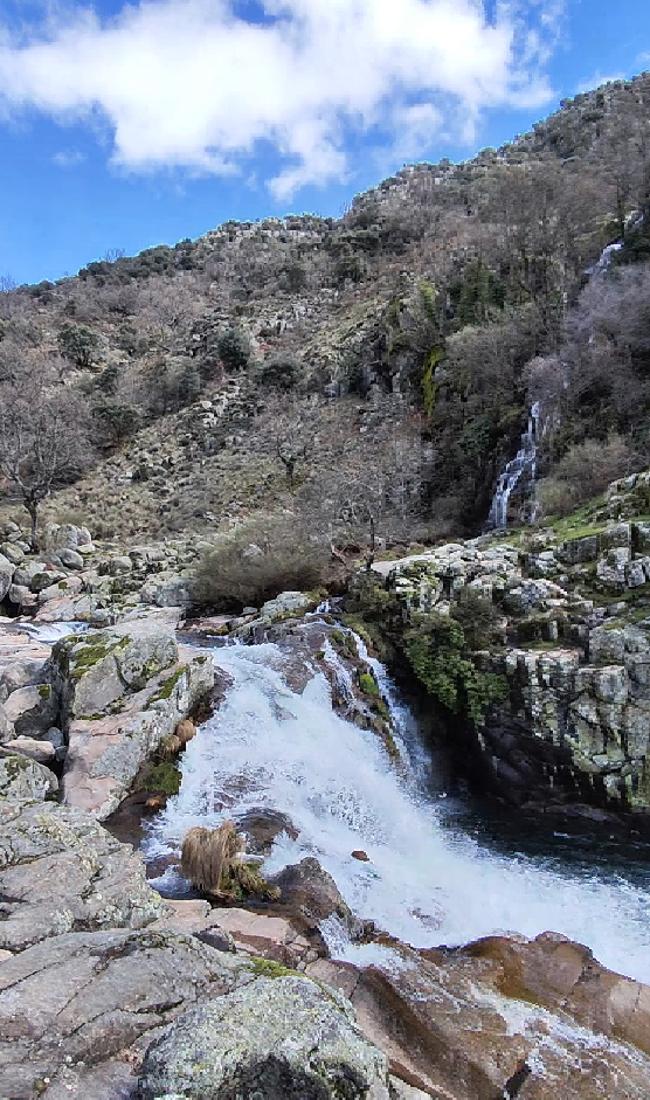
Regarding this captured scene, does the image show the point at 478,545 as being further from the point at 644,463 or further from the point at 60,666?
the point at 60,666

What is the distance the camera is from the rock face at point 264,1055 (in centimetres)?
287

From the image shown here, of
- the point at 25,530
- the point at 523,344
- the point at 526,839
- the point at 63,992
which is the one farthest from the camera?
the point at 25,530

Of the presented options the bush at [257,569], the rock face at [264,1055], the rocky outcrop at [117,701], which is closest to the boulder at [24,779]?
the rocky outcrop at [117,701]

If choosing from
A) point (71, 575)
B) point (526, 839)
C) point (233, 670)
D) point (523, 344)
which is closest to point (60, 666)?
point (233, 670)

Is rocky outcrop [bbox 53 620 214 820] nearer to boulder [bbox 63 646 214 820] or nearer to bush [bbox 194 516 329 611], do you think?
boulder [bbox 63 646 214 820]

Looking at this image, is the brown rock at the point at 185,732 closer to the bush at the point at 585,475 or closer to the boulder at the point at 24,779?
the boulder at the point at 24,779

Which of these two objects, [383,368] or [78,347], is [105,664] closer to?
[383,368]

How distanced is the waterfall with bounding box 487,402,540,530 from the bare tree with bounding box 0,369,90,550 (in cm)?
1607

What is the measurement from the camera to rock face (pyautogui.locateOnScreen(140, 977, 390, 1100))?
287 centimetres

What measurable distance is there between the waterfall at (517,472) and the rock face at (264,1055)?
16.0 m

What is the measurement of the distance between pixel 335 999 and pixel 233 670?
27.3 ft

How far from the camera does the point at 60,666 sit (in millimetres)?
10898

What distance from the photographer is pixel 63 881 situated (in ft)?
17.2

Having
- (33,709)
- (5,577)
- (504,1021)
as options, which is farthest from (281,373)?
(504,1021)
